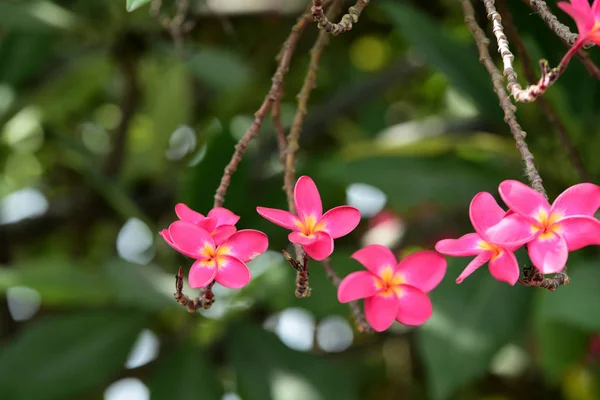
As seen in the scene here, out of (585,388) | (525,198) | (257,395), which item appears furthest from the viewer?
(585,388)

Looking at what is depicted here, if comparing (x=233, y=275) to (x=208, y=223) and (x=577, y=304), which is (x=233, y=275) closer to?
(x=208, y=223)

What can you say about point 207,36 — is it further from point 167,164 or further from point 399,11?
point 399,11

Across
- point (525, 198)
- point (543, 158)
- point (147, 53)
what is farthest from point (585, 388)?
point (525, 198)

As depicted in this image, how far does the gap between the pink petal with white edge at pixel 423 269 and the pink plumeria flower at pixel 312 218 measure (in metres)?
0.06

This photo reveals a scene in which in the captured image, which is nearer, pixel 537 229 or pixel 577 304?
pixel 537 229

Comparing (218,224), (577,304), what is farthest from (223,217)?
(577,304)

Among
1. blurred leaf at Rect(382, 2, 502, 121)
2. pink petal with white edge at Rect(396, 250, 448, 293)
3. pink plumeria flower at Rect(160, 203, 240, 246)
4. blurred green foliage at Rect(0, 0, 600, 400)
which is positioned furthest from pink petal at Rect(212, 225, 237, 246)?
blurred leaf at Rect(382, 2, 502, 121)

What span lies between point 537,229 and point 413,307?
0.11 meters

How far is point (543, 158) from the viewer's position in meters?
0.93

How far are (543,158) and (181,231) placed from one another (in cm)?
64

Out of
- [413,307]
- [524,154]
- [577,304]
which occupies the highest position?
[524,154]

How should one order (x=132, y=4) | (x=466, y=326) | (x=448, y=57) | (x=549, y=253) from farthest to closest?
(x=448, y=57)
(x=466, y=326)
(x=132, y=4)
(x=549, y=253)

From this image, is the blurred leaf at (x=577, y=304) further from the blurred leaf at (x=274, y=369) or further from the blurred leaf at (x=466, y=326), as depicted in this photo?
the blurred leaf at (x=274, y=369)

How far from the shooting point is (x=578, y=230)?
374mm
